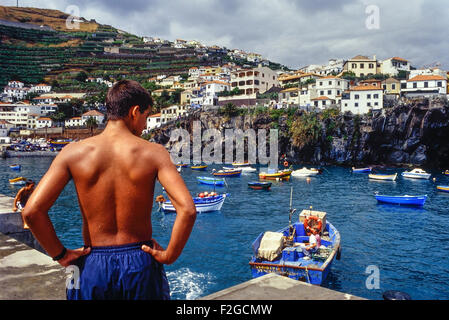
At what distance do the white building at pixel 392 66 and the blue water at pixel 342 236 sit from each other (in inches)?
2731

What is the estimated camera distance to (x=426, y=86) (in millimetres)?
69438

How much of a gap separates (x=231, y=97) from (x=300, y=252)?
7838 centimetres

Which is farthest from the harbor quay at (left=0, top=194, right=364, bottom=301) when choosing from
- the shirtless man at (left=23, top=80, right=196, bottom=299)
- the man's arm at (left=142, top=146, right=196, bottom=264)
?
the man's arm at (left=142, top=146, right=196, bottom=264)

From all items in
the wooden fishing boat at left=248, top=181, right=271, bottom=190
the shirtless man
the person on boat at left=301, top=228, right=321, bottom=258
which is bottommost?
the wooden fishing boat at left=248, top=181, right=271, bottom=190

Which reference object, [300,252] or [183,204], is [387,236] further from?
[183,204]

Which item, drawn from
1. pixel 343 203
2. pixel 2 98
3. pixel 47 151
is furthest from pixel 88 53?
pixel 343 203

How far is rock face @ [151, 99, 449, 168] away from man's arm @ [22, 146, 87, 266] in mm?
68266

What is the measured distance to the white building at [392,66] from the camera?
98.2m

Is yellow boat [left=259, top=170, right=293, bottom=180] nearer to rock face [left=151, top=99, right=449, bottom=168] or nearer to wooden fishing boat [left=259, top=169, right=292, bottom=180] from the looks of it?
wooden fishing boat [left=259, top=169, right=292, bottom=180]

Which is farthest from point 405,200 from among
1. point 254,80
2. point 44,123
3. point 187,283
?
point 44,123

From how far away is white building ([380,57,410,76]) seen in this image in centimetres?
9819

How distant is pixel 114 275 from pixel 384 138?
7167cm
